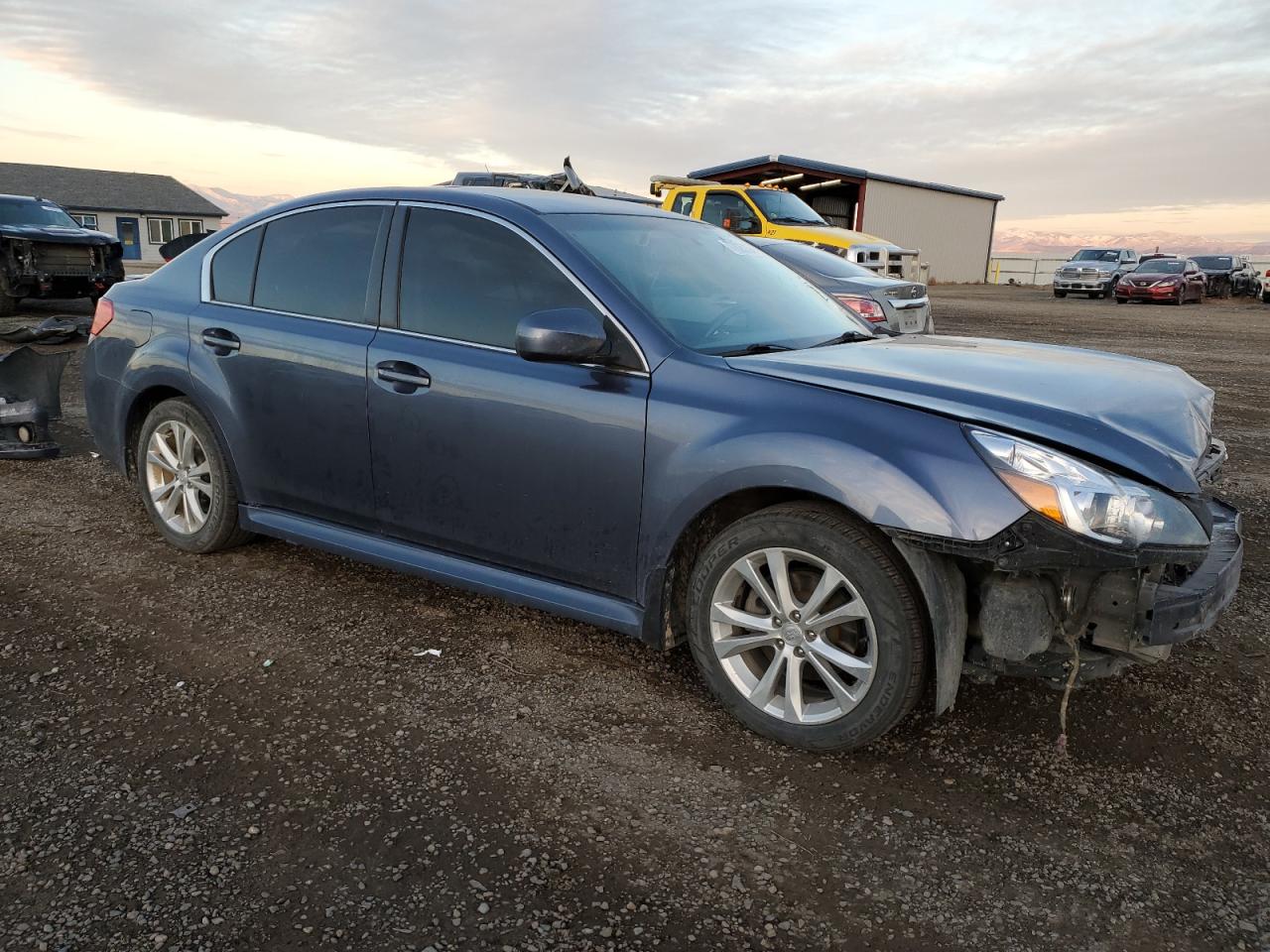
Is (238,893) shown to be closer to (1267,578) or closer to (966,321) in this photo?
(1267,578)

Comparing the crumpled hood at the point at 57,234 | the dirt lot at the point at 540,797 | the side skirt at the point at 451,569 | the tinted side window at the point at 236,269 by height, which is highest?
the crumpled hood at the point at 57,234

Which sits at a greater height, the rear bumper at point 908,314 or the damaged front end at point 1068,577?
the rear bumper at point 908,314

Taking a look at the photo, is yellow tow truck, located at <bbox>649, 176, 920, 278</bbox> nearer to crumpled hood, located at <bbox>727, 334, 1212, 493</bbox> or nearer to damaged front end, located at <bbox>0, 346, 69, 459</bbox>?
damaged front end, located at <bbox>0, 346, 69, 459</bbox>

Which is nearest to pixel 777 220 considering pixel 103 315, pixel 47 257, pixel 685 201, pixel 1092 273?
pixel 685 201

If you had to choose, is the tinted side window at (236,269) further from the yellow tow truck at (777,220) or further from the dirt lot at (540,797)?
the yellow tow truck at (777,220)

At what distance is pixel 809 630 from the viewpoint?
3.00 metres

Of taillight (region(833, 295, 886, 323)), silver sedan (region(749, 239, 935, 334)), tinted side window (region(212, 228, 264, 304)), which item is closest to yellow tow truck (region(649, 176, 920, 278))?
silver sedan (region(749, 239, 935, 334))

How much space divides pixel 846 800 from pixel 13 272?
15.7 m

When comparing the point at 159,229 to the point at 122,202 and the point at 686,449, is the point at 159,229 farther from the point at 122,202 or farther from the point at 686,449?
the point at 686,449

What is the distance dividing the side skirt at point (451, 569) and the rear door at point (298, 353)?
0.07m

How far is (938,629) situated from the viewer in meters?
2.79

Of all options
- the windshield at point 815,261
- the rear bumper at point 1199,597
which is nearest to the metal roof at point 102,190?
the windshield at point 815,261

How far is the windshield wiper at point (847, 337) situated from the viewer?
3.77 m

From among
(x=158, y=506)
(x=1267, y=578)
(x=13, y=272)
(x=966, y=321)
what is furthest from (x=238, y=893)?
(x=966, y=321)
